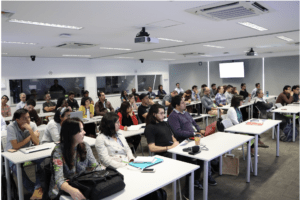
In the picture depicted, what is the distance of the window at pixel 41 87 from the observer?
9.21m

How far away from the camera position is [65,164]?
229cm

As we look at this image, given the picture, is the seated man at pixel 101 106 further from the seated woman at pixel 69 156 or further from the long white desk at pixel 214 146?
the seated woman at pixel 69 156

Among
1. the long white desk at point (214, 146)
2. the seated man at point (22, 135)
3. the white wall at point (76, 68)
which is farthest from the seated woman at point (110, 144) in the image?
the white wall at point (76, 68)

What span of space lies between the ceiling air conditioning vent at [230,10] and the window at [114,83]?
8925 mm

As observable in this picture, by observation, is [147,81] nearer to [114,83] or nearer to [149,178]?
[114,83]

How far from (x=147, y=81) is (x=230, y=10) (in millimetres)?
10918

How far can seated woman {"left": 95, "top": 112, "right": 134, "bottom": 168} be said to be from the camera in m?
2.80

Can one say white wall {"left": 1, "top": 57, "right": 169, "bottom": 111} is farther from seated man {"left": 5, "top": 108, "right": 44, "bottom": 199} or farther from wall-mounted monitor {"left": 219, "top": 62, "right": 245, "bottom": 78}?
seated man {"left": 5, "top": 108, "right": 44, "bottom": 199}

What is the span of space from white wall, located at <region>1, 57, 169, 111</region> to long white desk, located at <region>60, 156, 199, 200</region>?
27.0 feet

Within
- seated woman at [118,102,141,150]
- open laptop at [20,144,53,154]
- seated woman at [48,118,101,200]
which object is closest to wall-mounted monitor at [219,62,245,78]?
seated woman at [118,102,141,150]

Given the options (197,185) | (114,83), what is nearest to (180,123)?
(197,185)

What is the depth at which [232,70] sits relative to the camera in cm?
1302

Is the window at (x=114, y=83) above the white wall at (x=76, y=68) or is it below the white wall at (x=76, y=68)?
below

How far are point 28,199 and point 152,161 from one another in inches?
78.6
